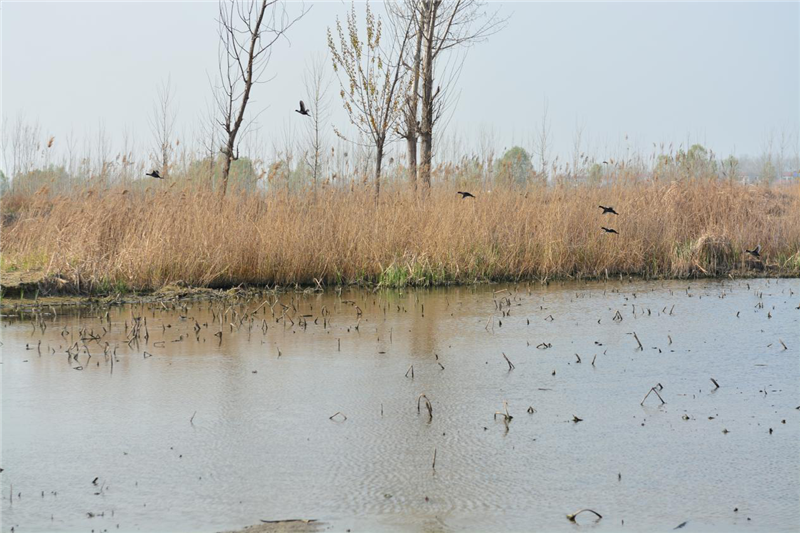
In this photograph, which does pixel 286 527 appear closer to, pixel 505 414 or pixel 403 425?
pixel 403 425

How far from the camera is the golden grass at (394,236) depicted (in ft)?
30.0

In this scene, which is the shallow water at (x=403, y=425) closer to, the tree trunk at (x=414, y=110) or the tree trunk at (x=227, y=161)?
the tree trunk at (x=227, y=161)

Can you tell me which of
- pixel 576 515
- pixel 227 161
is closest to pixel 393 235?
pixel 227 161

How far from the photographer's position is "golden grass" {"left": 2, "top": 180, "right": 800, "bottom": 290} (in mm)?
9141


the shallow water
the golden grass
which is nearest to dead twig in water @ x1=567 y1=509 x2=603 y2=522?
the shallow water

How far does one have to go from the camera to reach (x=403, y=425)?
4.12 metres

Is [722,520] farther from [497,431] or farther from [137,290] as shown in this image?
[137,290]

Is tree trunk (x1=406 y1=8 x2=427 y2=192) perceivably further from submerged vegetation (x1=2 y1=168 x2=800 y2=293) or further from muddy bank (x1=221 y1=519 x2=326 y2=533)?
muddy bank (x1=221 y1=519 x2=326 y2=533)

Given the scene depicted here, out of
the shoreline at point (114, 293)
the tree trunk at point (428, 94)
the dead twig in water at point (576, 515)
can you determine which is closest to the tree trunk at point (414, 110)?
the tree trunk at point (428, 94)

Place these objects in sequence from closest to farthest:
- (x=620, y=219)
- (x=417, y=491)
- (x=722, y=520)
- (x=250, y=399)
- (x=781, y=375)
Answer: (x=722, y=520) → (x=417, y=491) → (x=250, y=399) → (x=781, y=375) → (x=620, y=219)

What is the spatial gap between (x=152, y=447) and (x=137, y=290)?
5.41 meters

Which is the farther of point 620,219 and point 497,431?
point 620,219

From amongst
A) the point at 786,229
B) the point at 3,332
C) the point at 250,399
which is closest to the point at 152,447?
the point at 250,399

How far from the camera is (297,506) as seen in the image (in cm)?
304
